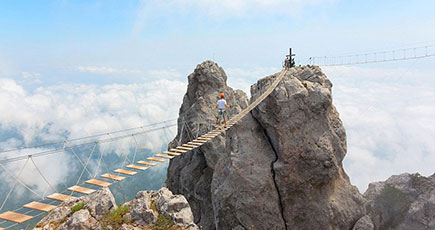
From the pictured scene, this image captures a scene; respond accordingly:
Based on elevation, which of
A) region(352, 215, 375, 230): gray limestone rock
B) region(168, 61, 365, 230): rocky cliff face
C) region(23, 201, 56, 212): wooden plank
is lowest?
region(352, 215, 375, 230): gray limestone rock

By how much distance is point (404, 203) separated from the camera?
2084 cm

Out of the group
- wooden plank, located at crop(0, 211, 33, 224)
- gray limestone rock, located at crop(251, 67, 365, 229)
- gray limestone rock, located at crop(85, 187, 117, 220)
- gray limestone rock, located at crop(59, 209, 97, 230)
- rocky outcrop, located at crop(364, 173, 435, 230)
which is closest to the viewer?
wooden plank, located at crop(0, 211, 33, 224)

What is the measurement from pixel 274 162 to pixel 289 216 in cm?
365

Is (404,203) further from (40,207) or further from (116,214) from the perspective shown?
(40,207)

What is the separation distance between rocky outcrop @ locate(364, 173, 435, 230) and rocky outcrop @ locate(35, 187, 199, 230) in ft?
57.8

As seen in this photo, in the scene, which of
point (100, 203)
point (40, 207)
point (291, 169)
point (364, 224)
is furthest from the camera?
point (291, 169)

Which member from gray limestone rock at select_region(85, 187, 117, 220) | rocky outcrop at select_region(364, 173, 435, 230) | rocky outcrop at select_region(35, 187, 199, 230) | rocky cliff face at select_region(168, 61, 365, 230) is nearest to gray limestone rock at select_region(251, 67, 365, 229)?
rocky cliff face at select_region(168, 61, 365, 230)

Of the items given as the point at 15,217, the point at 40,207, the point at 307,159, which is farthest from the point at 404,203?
the point at 15,217

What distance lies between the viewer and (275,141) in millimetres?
19750

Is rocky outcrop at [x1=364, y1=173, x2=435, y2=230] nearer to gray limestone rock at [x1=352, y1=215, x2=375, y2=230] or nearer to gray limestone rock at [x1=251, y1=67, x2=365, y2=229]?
gray limestone rock at [x1=352, y1=215, x2=375, y2=230]

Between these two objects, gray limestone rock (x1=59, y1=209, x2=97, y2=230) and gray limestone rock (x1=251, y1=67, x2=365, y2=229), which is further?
gray limestone rock (x1=251, y1=67, x2=365, y2=229)

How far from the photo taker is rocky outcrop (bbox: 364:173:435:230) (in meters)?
19.2

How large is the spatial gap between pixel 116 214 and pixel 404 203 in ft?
68.0

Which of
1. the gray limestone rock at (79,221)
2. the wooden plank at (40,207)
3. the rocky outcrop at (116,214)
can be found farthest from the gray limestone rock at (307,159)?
the wooden plank at (40,207)
